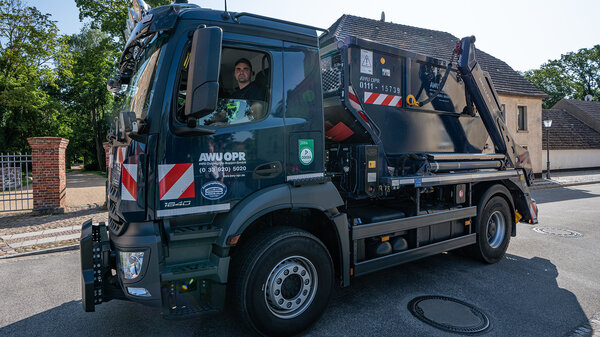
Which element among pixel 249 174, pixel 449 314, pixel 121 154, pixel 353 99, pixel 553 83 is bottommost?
pixel 449 314

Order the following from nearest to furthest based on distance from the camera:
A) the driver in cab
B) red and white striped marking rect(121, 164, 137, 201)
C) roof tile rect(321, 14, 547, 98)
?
red and white striped marking rect(121, 164, 137, 201) < the driver in cab < roof tile rect(321, 14, 547, 98)

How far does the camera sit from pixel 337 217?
11.6 feet

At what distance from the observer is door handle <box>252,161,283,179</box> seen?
10.3 ft

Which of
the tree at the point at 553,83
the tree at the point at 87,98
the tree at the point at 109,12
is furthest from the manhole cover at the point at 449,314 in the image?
the tree at the point at 553,83

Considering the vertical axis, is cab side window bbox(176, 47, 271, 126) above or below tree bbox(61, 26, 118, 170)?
below

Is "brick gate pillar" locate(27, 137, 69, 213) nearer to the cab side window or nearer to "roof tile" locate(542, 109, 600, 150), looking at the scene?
the cab side window

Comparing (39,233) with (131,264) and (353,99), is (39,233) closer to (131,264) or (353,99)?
(131,264)

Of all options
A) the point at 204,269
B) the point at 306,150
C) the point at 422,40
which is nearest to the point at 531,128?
the point at 422,40

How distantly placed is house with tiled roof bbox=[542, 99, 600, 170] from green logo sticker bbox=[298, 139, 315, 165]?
1075 inches

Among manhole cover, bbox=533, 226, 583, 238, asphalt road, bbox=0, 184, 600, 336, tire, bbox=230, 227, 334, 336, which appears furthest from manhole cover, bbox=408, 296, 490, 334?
manhole cover, bbox=533, 226, 583, 238

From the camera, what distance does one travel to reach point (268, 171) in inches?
→ 126

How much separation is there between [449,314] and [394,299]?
2.01 ft

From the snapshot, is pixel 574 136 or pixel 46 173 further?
pixel 574 136

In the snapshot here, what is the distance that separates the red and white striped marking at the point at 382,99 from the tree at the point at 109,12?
11.6 m
